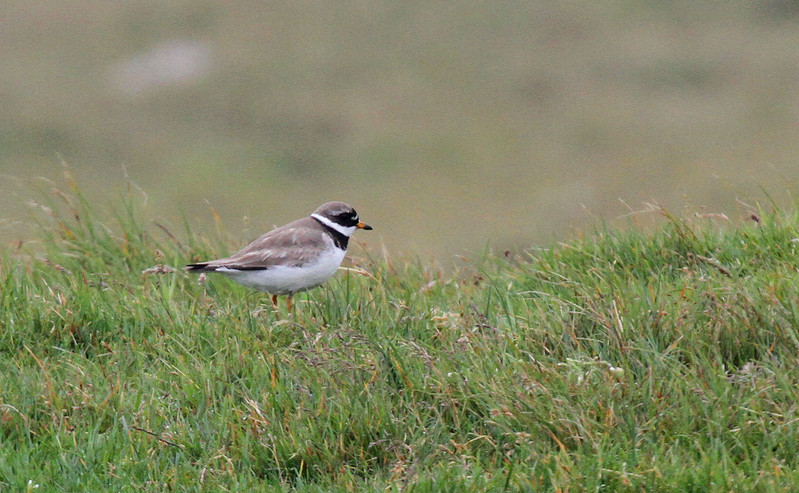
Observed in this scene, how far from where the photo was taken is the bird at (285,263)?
7.38 meters

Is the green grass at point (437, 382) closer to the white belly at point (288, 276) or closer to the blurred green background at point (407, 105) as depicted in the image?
the white belly at point (288, 276)

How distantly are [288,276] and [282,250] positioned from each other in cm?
33

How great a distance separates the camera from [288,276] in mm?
7344

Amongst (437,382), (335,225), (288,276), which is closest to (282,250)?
(288,276)

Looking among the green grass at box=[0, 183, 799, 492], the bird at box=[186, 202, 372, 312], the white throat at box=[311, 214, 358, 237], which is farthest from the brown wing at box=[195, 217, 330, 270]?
the green grass at box=[0, 183, 799, 492]

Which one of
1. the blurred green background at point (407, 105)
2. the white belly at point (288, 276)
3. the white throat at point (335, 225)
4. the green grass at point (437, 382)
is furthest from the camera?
the blurred green background at point (407, 105)

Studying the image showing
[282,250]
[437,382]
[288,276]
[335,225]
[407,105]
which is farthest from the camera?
[407,105]

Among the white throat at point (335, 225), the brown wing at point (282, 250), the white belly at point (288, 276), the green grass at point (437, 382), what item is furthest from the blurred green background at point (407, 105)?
the green grass at point (437, 382)

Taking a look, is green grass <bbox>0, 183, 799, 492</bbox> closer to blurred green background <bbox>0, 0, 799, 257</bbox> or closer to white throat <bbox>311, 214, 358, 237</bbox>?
white throat <bbox>311, 214, 358, 237</bbox>

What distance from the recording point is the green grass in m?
4.82

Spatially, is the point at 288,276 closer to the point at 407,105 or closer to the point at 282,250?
the point at 282,250

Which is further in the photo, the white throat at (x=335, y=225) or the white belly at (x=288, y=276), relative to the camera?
the white throat at (x=335, y=225)

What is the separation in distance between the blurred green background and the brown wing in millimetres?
9095

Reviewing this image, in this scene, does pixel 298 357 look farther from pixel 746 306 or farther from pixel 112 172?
pixel 112 172
